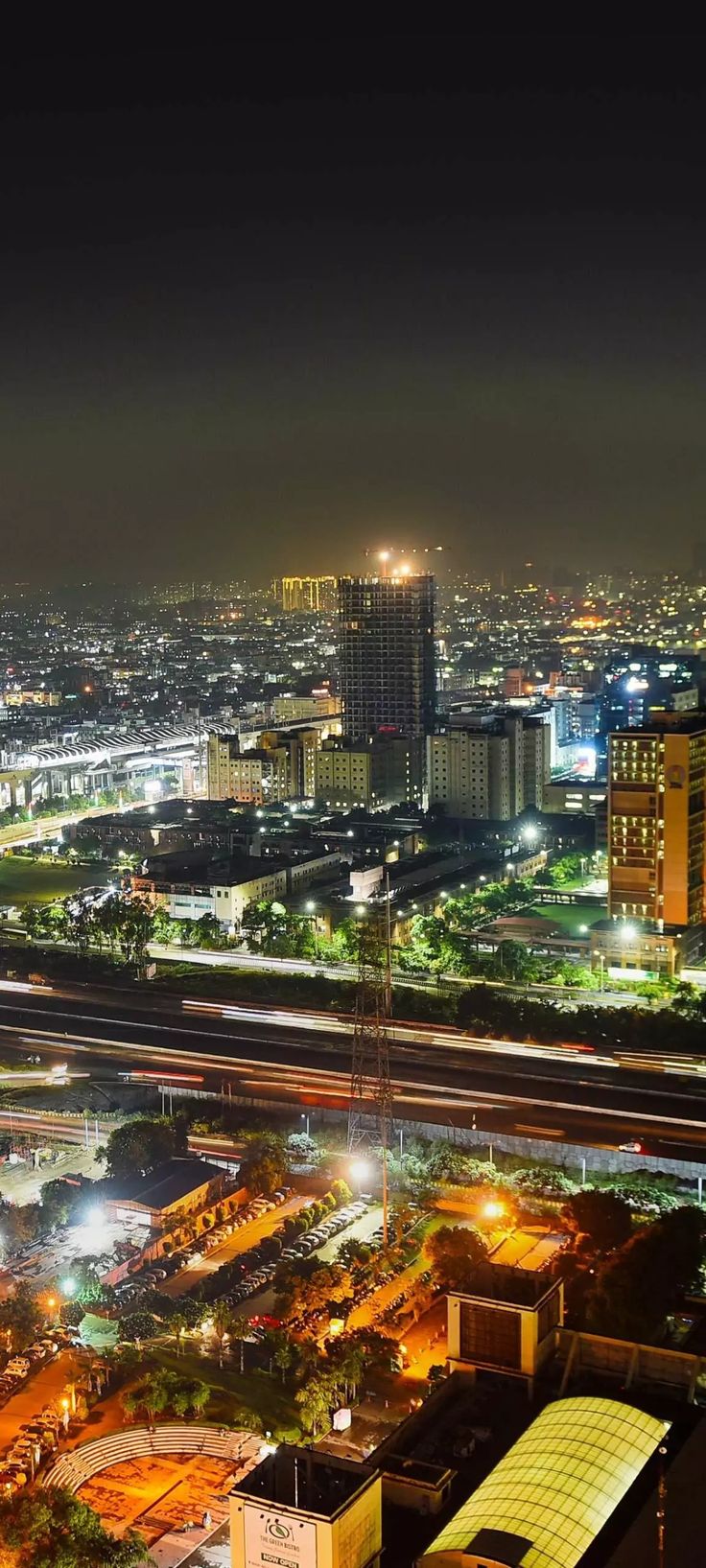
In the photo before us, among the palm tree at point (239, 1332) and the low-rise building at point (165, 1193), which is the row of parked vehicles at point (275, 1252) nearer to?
the palm tree at point (239, 1332)

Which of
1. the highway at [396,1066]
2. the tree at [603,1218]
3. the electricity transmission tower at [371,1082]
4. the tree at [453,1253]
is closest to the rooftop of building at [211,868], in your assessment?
the highway at [396,1066]

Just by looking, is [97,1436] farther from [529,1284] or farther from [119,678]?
[119,678]

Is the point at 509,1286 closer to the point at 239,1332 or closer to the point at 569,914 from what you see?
the point at 239,1332

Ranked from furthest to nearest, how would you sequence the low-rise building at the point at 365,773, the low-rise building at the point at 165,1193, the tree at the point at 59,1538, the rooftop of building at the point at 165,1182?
the low-rise building at the point at 365,773 → the rooftop of building at the point at 165,1182 → the low-rise building at the point at 165,1193 → the tree at the point at 59,1538

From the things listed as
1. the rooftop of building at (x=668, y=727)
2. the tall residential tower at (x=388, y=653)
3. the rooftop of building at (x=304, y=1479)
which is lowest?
the rooftop of building at (x=304, y=1479)

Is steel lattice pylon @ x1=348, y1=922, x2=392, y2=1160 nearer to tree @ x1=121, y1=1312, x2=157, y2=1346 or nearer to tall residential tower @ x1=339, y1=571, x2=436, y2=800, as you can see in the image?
tree @ x1=121, y1=1312, x2=157, y2=1346

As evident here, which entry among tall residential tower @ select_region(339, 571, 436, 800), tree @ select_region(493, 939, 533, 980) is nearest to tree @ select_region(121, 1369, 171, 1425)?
tree @ select_region(493, 939, 533, 980)

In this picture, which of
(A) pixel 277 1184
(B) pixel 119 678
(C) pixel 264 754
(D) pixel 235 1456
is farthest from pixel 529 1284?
(B) pixel 119 678
